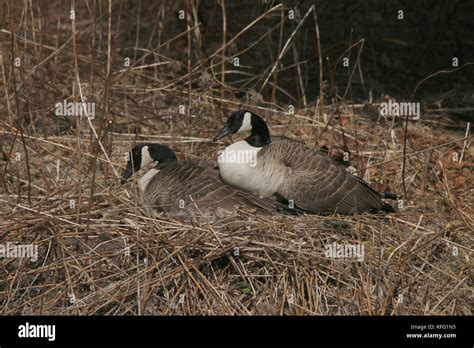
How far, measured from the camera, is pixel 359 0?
31.4 ft

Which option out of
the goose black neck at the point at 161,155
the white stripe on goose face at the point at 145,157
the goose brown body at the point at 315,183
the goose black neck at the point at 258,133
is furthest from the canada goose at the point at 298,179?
the white stripe on goose face at the point at 145,157

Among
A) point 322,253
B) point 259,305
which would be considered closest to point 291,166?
point 322,253

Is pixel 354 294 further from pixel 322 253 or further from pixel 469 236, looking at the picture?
pixel 469 236

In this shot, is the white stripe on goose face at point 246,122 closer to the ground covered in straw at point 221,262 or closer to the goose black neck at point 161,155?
the goose black neck at point 161,155

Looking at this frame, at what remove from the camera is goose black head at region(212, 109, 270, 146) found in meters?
6.66

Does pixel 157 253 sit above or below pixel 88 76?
below

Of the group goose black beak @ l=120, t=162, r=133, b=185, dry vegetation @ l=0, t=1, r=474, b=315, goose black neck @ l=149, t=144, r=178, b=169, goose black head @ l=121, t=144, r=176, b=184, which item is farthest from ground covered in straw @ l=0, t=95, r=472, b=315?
goose black neck @ l=149, t=144, r=178, b=169

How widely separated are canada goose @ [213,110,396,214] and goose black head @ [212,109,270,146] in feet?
0.45

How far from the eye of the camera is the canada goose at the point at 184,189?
6102 millimetres

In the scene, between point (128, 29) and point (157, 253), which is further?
point (128, 29)

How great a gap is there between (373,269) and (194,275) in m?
1.14

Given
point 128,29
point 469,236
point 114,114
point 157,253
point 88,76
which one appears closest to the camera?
point 157,253

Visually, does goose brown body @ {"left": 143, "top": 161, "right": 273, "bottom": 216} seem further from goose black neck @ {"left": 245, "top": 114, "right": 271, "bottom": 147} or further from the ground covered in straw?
goose black neck @ {"left": 245, "top": 114, "right": 271, "bottom": 147}
